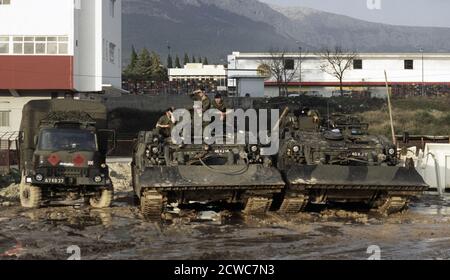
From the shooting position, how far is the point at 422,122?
51156 millimetres

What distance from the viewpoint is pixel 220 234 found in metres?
13.3

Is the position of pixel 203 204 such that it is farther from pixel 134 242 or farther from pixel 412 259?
pixel 412 259

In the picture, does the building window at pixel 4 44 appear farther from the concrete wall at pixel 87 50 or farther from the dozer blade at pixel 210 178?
the dozer blade at pixel 210 178

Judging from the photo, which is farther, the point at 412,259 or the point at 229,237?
the point at 229,237

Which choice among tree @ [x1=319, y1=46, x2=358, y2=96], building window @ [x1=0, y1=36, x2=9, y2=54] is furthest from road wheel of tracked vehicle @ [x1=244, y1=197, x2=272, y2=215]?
tree @ [x1=319, y1=46, x2=358, y2=96]

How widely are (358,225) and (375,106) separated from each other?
140ft

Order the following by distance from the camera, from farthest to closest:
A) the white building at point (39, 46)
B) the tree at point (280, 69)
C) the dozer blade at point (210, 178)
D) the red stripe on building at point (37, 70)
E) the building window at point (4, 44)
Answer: the tree at point (280, 69) → the red stripe on building at point (37, 70) → the building window at point (4, 44) → the white building at point (39, 46) → the dozer blade at point (210, 178)

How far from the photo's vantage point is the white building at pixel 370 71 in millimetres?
70438

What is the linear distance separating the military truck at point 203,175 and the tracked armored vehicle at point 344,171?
486mm

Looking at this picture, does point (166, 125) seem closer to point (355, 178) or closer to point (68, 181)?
point (68, 181)

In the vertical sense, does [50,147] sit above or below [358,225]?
above

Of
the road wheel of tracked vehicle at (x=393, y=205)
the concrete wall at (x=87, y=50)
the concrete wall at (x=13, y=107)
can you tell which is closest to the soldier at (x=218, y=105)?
the road wheel of tracked vehicle at (x=393, y=205)

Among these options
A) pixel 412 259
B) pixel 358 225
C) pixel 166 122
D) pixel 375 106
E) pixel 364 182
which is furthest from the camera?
pixel 375 106
